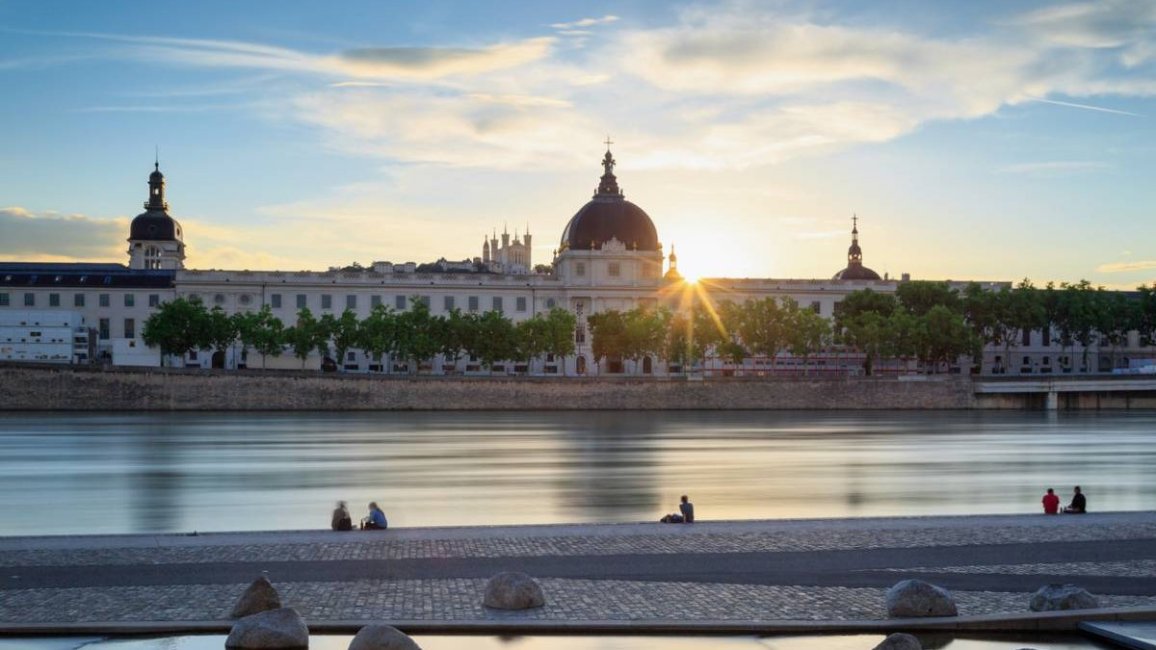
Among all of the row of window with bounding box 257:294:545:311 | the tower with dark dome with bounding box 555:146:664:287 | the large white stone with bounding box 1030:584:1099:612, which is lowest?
the large white stone with bounding box 1030:584:1099:612

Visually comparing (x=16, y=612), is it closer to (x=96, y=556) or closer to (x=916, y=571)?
(x=96, y=556)

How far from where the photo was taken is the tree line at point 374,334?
4966 inches

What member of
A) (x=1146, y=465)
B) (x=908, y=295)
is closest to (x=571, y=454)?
(x=1146, y=465)

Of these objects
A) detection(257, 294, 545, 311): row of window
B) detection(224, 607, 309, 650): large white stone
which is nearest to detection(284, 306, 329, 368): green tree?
detection(257, 294, 545, 311): row of window

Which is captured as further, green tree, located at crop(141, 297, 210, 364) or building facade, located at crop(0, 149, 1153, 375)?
building facade, located at crop(0, 149, 1153, 375)

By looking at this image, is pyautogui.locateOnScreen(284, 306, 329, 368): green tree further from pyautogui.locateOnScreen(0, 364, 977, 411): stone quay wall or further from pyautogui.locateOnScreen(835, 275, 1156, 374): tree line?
pyautogui.locateOnScreen(835, 275, 1156, 374): tree line

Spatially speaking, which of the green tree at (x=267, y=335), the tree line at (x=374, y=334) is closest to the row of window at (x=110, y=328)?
the tree line at (x=374, y=334)

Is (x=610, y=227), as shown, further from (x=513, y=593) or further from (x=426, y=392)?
(x=513, y=593)

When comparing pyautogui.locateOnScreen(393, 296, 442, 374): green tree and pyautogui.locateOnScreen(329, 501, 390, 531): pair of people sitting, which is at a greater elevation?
pyautogui.locateOnScreen(393, 296, 442, 374): green tree

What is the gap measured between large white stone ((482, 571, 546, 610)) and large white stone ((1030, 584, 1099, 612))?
6688 mm

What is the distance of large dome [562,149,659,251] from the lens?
511ft

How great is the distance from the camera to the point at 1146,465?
55344 millimetres

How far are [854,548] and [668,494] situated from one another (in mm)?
19720

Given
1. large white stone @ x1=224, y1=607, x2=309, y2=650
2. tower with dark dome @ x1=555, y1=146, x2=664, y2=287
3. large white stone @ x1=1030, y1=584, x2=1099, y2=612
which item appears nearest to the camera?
large white stone @ x1=224, y1=607, x2=309, y2=650
